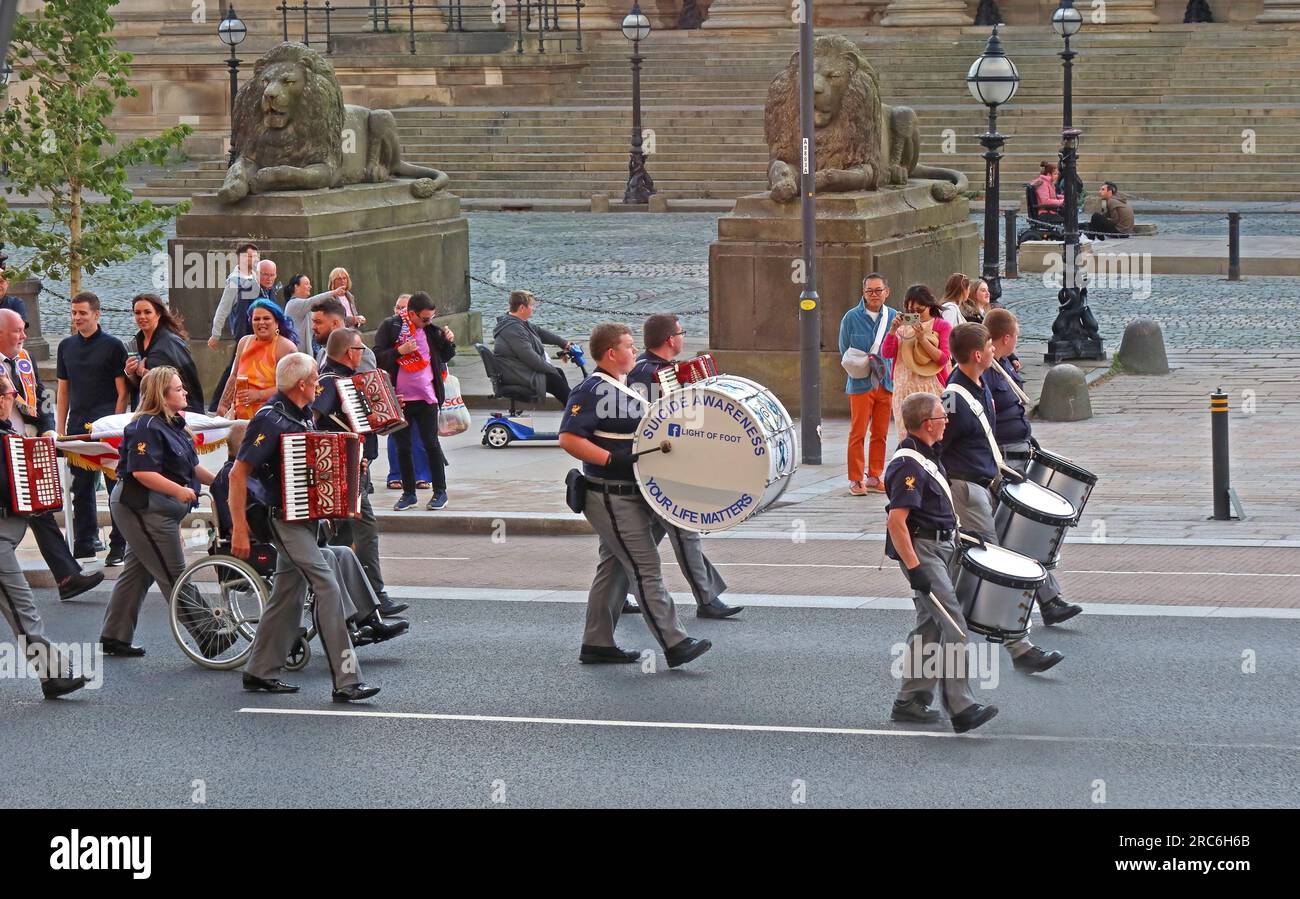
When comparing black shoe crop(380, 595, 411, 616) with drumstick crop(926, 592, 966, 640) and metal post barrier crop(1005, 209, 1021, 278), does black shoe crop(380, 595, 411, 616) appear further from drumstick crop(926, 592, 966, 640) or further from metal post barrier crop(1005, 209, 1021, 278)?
metal post barrier crop(1005, 209, 1021, 278)

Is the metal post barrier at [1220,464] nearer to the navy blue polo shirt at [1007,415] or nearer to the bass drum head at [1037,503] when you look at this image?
the navy blue polo shirt at [1007,415]

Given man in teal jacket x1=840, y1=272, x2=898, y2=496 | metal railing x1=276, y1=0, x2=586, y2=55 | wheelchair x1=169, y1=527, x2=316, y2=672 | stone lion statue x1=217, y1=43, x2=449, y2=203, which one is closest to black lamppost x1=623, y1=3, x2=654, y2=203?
metal railing x1=276, y1=0, x2=586, y2=55

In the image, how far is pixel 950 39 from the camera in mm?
46344

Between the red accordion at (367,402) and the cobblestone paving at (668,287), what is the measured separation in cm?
1223

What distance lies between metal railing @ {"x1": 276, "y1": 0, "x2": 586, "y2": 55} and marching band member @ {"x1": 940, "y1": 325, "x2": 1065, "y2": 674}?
37.8m

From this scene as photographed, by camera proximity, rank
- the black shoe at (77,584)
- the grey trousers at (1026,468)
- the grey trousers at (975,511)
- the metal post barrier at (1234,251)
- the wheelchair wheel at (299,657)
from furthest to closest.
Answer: the metal post barrier at (1234,251), the black shoe at (77,584), the grey trousers at (1026,468), the wheelchair wheel at (299,657), the grey trousers at (975,511)

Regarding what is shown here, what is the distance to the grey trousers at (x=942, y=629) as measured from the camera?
31.7 feet

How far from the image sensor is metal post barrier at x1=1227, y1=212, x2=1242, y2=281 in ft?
90.5

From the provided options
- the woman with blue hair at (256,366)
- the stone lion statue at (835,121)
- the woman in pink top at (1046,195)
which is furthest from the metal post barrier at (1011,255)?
the woman with blue hair at (256,366)

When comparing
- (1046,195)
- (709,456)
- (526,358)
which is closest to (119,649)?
(709,456)

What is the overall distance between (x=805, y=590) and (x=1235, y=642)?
9.24 ft

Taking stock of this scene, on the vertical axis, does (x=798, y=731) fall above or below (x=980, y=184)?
below

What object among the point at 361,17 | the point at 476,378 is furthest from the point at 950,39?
the point at 476,378
